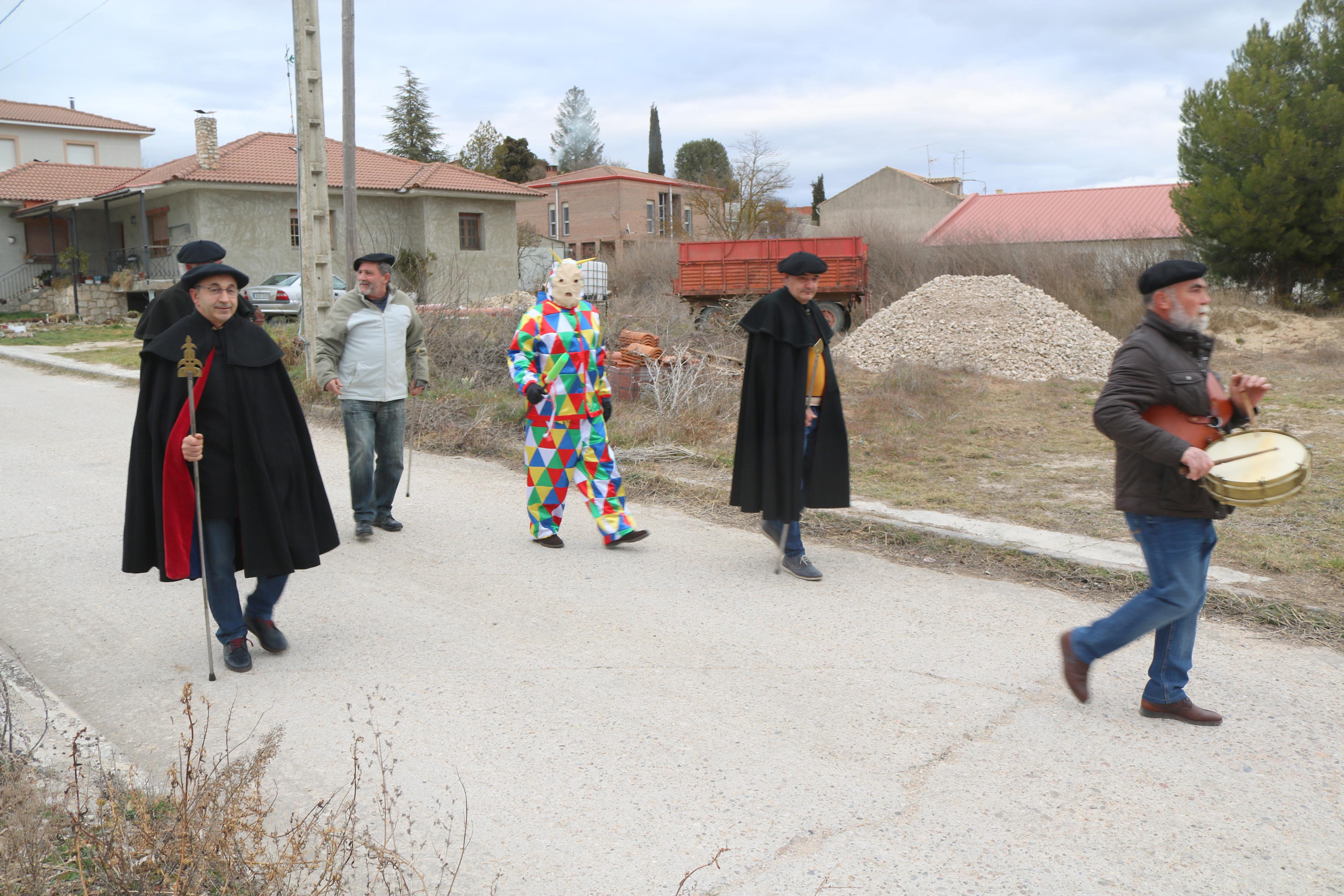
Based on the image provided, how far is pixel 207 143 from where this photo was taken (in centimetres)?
3234

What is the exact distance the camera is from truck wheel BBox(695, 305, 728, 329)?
57.5 feet

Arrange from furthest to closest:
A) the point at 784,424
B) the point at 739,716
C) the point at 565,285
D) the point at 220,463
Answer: the point at 565,285, the point at 784,424, the point at 220,463, the point at 739,716

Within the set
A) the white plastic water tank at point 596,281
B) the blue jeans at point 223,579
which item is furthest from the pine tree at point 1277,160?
the blue jeans at point 223,579

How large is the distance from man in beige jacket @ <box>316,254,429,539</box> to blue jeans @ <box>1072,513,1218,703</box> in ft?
15.8

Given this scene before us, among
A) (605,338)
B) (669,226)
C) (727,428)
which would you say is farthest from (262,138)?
(727,428)

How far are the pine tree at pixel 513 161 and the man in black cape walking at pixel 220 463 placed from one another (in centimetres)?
5848

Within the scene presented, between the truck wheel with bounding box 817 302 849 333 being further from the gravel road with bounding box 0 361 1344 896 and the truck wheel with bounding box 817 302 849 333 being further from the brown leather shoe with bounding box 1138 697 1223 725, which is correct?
the brown leather shoe with bounding box 1138 697 1223 725

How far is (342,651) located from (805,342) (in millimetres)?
3090

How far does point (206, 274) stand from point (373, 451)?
2916 mm

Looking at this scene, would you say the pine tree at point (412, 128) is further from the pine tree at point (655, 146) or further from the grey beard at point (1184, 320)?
the grey beard at point (1184, 320)

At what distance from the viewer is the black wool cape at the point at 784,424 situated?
605cm

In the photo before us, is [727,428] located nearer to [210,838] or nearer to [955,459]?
[955,459]

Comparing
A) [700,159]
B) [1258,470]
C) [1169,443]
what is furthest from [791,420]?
[700,159]

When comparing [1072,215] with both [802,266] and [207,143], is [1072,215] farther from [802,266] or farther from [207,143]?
[802,266]
